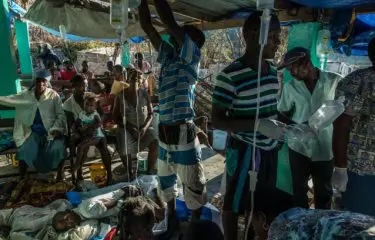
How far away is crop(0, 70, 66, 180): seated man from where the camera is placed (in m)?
4.55

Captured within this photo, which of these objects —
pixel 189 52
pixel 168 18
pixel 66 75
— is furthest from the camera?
pixel 66 75

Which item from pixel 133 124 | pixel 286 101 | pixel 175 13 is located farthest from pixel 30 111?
pixel 286 101

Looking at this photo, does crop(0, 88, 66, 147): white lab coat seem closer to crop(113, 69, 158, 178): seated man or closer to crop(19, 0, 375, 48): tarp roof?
crop(113, 69, 158, 178): seated man

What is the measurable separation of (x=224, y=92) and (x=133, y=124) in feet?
10.2

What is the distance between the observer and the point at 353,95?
2.04 m

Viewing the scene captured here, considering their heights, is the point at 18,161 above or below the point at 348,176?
below

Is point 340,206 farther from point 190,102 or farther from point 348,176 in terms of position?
point 190,102

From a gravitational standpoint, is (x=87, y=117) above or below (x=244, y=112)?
below

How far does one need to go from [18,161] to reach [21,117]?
2.20 feet

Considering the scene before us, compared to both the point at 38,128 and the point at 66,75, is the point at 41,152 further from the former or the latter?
the point at 66,75

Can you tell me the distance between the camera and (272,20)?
6.23 feet

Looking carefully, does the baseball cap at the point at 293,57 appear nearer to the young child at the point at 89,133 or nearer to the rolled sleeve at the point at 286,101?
the rolled sleeve at the point at 286,101

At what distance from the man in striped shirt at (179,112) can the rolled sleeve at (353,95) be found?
3.63 feet

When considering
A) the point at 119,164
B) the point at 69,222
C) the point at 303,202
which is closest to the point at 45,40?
the point at 119,164
